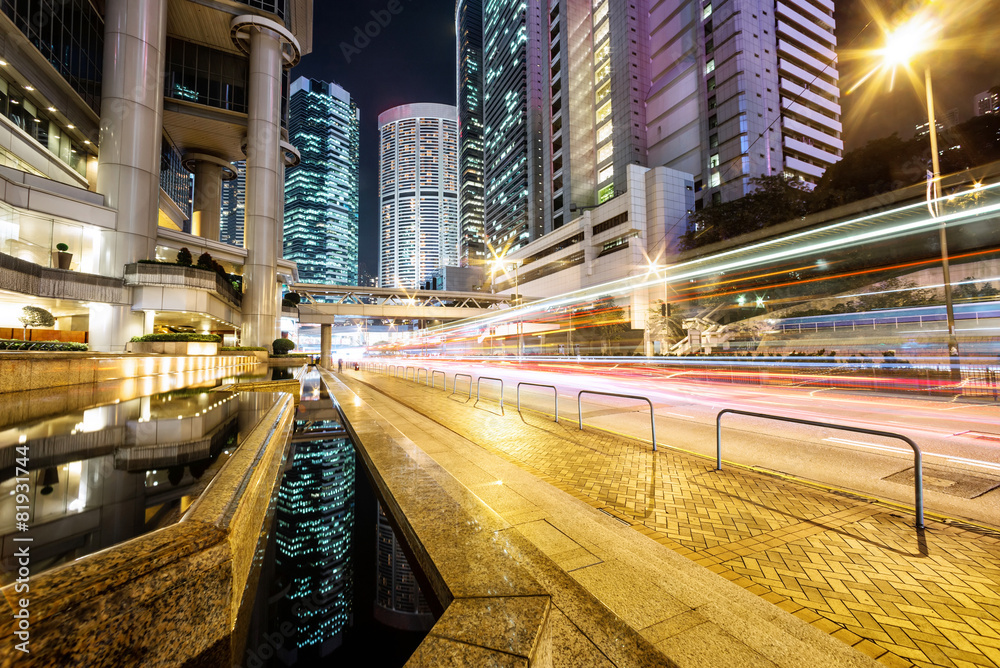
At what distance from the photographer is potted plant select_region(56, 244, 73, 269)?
2302 centimetres

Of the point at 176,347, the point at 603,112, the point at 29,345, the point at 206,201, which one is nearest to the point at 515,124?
the point at 603,112

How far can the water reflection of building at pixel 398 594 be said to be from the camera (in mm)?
3366

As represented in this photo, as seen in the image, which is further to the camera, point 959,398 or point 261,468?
point 959,398

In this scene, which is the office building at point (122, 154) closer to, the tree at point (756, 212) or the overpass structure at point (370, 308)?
the overpass structure at point (370, 308)

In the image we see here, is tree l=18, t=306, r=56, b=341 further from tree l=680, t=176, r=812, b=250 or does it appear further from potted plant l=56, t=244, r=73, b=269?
tree l=680, t=176, r=812, b=250

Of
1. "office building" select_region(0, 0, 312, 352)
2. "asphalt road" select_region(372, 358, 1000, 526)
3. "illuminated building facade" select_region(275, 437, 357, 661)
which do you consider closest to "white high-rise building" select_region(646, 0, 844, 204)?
"asphalt road" select_region(372, 358, 1000, 526)

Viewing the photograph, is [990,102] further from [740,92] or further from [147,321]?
[147,321]

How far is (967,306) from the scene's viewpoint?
70.7ft

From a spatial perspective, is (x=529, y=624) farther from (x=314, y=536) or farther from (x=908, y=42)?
(x=908, y=42)

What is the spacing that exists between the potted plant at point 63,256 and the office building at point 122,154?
41 centimetres

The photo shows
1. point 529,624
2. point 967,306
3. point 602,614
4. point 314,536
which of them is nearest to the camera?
point 529,624

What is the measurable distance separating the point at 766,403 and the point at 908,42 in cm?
1304

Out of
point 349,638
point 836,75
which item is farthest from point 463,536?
point 836,75

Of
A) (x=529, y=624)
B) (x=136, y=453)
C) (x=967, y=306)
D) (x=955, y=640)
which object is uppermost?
(x=967, y=306)
